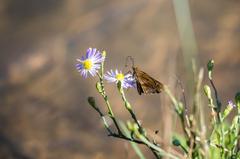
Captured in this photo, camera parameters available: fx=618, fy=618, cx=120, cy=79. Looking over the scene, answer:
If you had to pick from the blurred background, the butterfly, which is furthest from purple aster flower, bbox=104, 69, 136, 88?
the blurred background

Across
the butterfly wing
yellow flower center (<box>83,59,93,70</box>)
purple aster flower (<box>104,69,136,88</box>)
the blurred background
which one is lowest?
the butterfly wing

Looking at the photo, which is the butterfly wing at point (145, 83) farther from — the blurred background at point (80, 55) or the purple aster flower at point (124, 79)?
the blurred background at point (80, 55)

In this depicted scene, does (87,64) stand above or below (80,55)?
below

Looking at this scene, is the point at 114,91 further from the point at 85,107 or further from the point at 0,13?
the point at 0,13

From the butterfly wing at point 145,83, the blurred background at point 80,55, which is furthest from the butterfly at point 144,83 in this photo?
the blurred background at point 80,55

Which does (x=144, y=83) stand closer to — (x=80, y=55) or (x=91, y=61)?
(x=91, y=61)

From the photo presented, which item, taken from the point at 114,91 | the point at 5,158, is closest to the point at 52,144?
the point at 5,158

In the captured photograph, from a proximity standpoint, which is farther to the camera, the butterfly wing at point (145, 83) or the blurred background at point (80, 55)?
the blurred background at point (80, 55)

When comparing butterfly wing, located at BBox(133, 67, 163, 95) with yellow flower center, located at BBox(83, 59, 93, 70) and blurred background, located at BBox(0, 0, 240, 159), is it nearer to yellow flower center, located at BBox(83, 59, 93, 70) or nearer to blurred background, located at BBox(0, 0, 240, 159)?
yellow flower center, located at BBox(83, 59, 93, 70)

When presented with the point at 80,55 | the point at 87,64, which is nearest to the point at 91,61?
the point at 87,64
